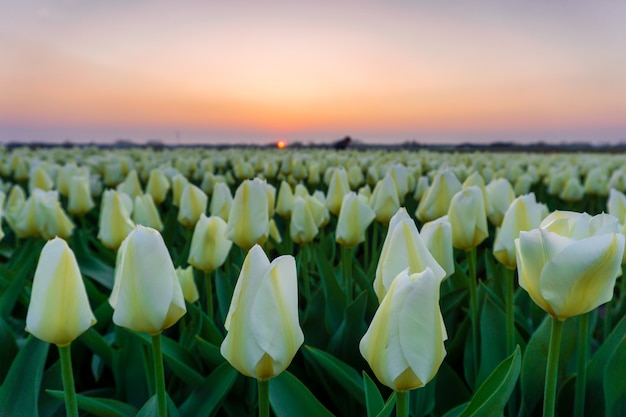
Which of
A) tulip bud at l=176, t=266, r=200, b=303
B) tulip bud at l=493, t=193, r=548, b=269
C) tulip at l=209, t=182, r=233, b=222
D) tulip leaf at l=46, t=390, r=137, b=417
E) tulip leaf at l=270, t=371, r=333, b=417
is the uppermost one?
tulip bud at l=493, t=193, r=548, b=269

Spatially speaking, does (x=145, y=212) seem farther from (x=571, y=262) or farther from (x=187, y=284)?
(x=571, y=262)

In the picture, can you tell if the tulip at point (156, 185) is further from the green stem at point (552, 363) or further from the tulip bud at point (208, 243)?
the green stem at point (552, 363)

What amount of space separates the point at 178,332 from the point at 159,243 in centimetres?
132

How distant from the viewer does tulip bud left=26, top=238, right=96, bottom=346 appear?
3.92 ft

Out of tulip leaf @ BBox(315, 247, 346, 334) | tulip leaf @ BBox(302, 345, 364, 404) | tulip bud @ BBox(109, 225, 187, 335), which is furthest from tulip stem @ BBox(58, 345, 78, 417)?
tulip leaf @ BBox(315, 247, 346, 334)

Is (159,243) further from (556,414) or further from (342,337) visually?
(556,414)

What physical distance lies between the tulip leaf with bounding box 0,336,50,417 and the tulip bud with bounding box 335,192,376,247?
115 centimetres

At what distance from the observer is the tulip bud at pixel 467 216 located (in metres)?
2.01

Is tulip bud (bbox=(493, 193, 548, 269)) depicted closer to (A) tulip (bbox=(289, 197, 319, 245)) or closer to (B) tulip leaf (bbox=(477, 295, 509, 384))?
(B) tulip leaf (bbox=(477, 295, 509, 384))

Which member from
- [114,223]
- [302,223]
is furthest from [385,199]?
[114,223]

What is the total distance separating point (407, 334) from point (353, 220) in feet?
4.49

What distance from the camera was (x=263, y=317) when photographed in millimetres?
1005

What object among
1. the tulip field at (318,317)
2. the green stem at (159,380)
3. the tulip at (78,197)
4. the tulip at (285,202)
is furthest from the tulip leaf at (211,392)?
the tulip at (78,197)

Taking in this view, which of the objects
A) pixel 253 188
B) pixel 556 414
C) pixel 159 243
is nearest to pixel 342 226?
pixel 253 188
